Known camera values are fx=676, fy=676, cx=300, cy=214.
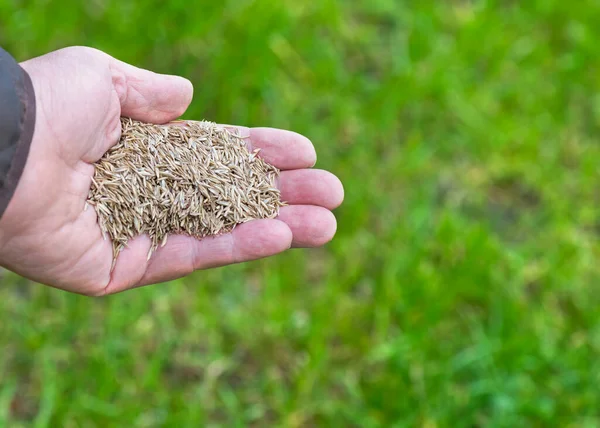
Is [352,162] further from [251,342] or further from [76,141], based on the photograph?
[76,141]

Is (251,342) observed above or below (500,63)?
below

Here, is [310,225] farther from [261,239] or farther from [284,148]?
[284,148]

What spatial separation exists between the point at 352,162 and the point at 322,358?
1064mm

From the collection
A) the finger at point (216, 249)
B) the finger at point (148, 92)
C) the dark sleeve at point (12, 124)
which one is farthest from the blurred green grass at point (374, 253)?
the dark sleeve at point (12, 124)

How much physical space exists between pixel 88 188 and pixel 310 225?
735 millimetres

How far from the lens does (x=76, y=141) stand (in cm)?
205

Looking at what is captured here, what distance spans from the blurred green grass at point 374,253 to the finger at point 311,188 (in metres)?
0.72

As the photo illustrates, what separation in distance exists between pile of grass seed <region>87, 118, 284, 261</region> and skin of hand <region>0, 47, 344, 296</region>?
0.03 meters

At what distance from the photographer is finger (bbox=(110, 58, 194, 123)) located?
220cm

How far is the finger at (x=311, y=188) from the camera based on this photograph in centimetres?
233

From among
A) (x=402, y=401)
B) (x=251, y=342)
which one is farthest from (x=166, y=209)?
(x=402, y=401)

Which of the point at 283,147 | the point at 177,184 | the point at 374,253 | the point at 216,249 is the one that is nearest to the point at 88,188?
the point at 177,184

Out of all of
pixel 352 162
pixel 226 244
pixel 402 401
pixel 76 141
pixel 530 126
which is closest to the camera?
pixel 76 141

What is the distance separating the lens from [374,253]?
10.6 ft
